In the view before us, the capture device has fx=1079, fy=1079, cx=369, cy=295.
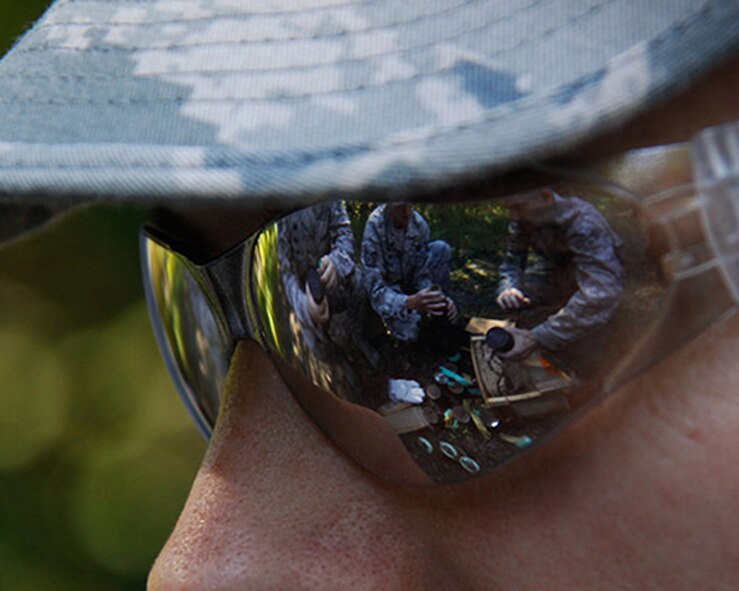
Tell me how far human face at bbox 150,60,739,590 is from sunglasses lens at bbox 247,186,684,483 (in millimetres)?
32

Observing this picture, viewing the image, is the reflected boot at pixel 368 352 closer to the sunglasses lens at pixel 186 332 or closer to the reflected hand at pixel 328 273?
the reflected hand at pixel 328 273

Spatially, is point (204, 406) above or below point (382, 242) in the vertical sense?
below

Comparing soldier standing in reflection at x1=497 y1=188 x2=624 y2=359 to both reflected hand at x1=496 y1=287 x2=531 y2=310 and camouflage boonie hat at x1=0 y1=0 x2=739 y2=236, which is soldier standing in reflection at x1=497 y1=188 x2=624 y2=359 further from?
camouflage boonie hat at x1=0 y1=0 x2=739 y2=236

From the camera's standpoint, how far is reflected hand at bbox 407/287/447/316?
95 centimetres

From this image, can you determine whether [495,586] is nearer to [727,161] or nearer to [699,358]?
[699,358]

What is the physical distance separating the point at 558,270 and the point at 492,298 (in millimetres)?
64

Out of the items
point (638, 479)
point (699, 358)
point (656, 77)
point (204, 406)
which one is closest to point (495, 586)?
point (638, 479)

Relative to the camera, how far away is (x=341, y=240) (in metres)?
0.97

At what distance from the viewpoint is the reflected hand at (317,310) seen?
1029 mm

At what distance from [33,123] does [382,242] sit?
0.31 m

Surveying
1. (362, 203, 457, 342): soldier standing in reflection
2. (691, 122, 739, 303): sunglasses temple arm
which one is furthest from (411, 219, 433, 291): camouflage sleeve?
(691, 122, 739, 303): sunglasses temple arm

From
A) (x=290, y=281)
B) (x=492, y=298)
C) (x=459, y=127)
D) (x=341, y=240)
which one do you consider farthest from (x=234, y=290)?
(x=459, y=127)

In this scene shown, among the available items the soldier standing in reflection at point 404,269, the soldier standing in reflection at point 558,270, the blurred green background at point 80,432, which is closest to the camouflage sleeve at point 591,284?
the soldier standing in reflection at point 558,270

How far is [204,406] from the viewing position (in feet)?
5.65
